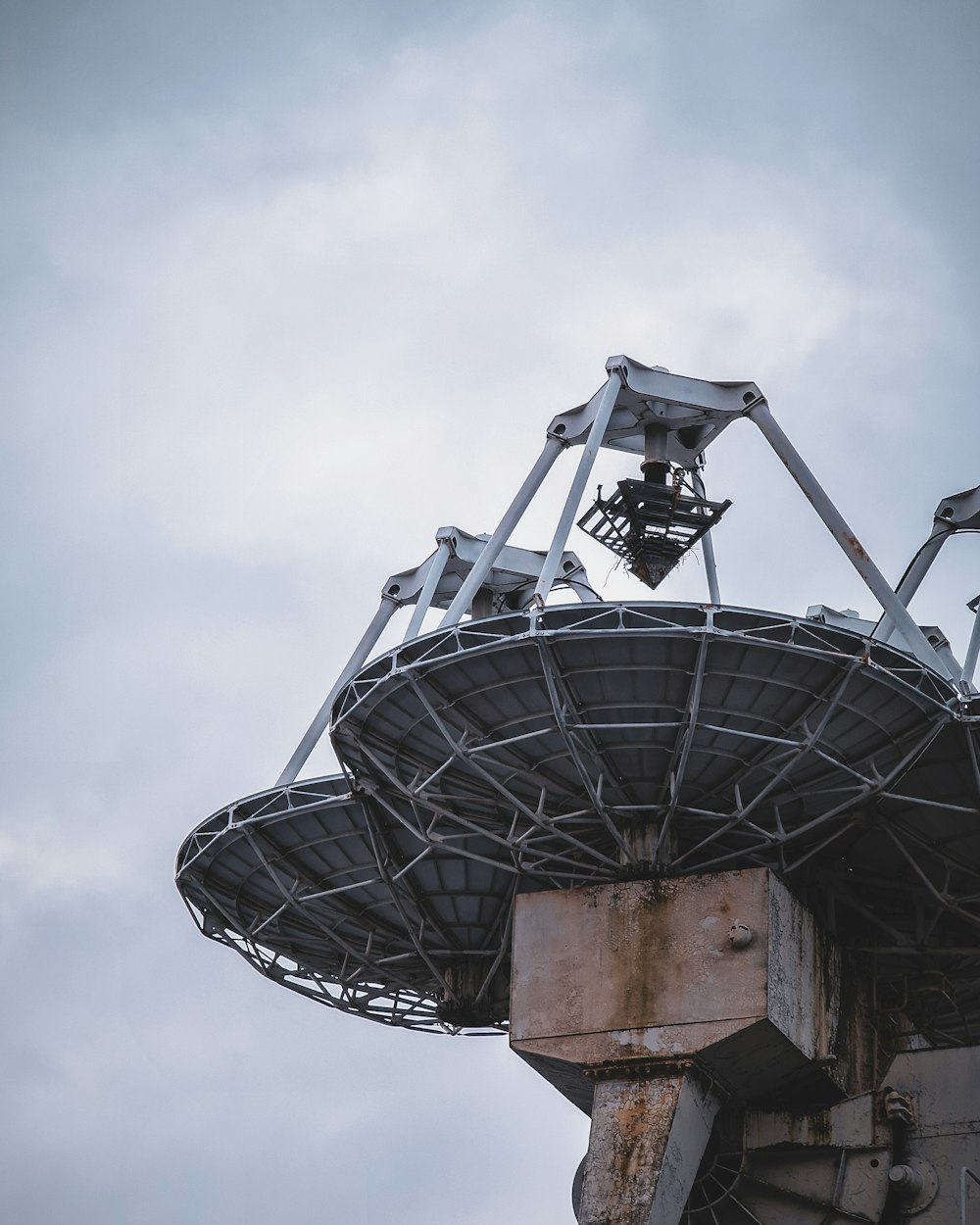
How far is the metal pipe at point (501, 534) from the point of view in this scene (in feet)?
135

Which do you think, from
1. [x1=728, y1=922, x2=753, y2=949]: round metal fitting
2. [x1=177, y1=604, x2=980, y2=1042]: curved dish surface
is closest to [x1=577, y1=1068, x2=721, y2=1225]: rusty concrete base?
[x1=728, y1=922, x2=753, y2=949]: round metal fitting

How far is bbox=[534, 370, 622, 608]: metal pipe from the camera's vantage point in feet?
129

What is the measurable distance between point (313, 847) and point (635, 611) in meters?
12.0

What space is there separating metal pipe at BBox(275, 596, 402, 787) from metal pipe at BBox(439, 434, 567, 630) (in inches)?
174

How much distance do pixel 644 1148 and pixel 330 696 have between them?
13.5 m

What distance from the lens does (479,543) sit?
161 ft

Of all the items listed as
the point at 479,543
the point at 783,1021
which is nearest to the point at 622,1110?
the point at 783,1021

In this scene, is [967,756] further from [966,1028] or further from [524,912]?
[966,1028]

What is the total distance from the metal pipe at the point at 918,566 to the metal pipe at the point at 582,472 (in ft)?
30.3

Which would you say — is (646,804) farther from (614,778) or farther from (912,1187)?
(912,1187)

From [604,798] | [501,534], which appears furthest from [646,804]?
[501,534]

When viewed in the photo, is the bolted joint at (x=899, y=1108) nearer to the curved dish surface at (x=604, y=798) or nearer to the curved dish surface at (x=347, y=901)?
the curved dish surface at (x=604, y=798)

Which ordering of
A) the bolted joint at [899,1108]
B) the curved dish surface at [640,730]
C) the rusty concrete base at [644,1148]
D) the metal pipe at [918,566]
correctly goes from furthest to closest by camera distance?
the metal pipe at [918,566]
the bolted joint at [899,1108]
the rusty concrete base at [644,1148]
the curved dish surface at [640,730]

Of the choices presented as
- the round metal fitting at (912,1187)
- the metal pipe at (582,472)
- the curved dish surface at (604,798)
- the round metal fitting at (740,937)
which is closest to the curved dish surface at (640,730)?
the curved dish surface at (604,798)
